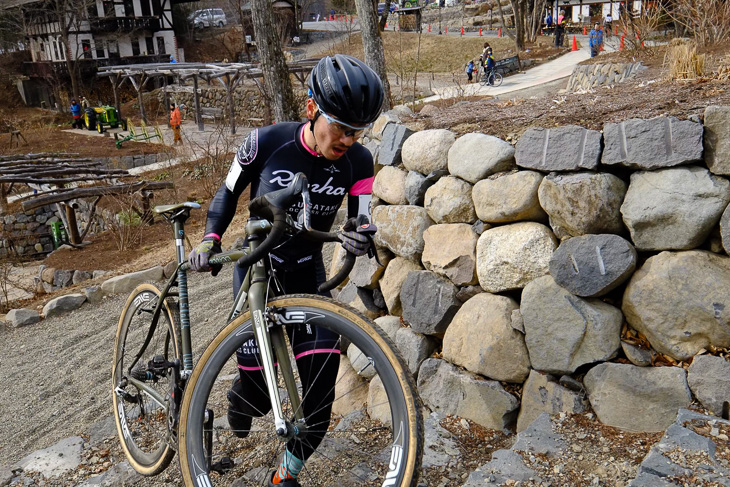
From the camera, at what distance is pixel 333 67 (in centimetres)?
253

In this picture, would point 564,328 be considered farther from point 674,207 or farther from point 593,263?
point 674,207

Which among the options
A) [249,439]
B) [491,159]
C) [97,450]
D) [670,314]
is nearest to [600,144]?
[491,159]

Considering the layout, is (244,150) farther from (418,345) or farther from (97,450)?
(97,450)

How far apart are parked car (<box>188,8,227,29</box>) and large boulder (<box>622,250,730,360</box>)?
46.6 metres

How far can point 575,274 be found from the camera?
3232 mm

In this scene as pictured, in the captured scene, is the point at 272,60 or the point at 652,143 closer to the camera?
the point at 652,143

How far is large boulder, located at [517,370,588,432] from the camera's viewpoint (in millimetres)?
3271

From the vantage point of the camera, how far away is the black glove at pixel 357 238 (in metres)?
2.23

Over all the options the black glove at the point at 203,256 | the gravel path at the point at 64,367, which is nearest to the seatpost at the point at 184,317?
the black glove at the point at 203,256

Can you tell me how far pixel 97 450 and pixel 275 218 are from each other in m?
2.84

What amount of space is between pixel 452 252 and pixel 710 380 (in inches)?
59.6

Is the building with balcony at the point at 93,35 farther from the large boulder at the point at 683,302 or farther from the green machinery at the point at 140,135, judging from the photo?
the large boulder at the point at 683,302

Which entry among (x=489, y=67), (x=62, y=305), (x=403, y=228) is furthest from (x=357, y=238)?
(x=489, y=67)

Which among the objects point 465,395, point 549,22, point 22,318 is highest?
point 549,22
